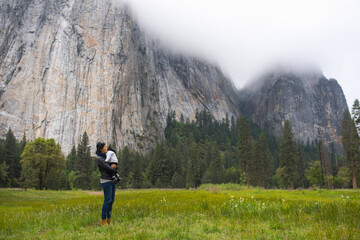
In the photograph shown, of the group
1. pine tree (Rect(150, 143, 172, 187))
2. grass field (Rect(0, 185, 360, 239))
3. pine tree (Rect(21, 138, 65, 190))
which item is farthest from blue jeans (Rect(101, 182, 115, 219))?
pine tree (Rect(150, 143, 172, 187))

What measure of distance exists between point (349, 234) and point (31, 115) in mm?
123214

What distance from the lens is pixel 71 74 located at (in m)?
116

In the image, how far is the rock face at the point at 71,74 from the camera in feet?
358

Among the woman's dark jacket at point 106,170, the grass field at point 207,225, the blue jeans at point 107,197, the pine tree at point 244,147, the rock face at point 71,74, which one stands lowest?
the grass field at point 207,225

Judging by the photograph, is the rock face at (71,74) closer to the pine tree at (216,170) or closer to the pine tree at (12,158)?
the pine tree at (12,158)

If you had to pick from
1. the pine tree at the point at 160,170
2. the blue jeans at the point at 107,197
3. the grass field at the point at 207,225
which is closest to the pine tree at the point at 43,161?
the pine tree at the point at 160,170

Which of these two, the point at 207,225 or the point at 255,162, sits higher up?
the point at 255,162

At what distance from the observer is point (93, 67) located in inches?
4732

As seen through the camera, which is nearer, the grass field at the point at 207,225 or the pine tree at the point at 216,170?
the grass field at the point at 207,225

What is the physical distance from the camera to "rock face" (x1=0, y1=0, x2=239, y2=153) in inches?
4301

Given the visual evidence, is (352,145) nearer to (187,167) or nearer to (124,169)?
(187,167)

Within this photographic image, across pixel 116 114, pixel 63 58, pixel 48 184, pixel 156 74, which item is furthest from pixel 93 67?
pixel 48 184

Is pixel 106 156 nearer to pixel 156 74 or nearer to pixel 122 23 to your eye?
pixel 122 23

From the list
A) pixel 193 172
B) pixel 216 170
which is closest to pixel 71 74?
pixel 193 172
